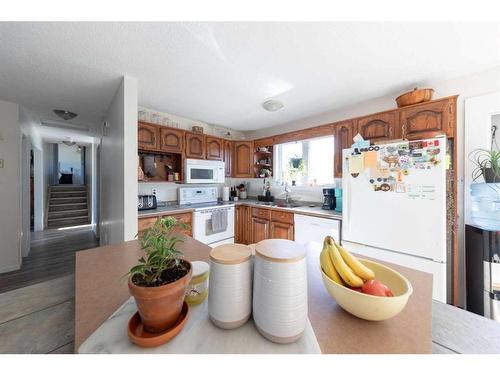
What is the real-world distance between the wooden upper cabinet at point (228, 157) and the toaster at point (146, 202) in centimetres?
138

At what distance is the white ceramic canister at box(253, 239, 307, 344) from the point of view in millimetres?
435

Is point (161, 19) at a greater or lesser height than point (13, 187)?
greater

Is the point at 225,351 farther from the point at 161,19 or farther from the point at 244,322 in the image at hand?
the point at 161,19

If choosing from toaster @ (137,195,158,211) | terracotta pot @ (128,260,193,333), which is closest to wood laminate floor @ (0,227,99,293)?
toaster @ (137,195,158,211)

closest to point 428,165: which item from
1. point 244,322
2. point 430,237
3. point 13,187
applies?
point 430,237

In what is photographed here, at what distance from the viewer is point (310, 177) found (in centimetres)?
317

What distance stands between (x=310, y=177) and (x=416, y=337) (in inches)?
111

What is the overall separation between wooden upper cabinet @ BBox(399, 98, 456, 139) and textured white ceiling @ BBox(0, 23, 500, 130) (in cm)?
31

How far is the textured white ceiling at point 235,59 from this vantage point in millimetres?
1216

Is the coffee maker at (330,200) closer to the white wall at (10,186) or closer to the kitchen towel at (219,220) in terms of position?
the kitchen towel at (219,220)

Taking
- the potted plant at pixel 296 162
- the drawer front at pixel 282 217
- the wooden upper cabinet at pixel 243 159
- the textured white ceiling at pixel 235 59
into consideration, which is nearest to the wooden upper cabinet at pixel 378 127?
the textured white ceiling at pixel 235 59

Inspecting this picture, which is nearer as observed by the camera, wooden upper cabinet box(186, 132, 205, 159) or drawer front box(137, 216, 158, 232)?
drawer front box(137, 216, 158, 232)

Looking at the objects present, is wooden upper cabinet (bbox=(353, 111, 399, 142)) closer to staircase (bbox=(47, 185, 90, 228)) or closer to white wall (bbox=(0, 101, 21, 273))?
white wall (bbox=(0, 101, 21, 273))

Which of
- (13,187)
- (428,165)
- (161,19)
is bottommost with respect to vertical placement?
(13,187)
